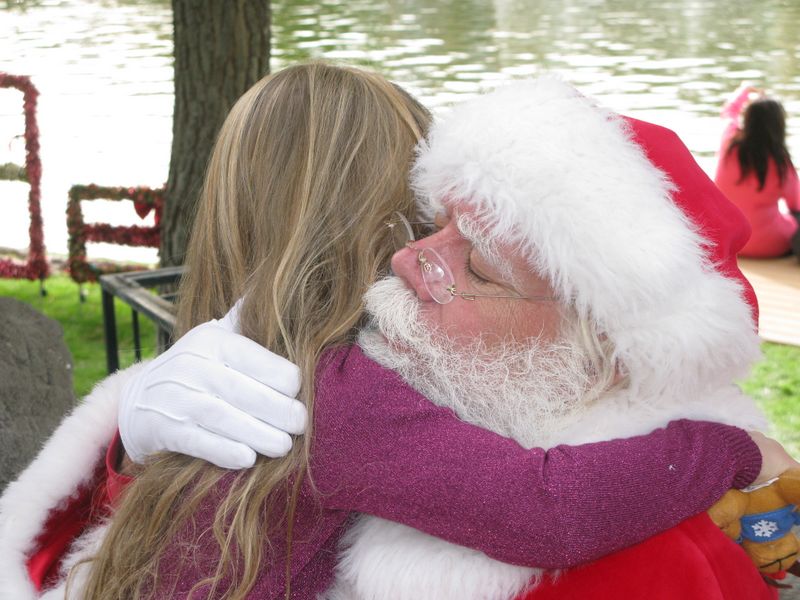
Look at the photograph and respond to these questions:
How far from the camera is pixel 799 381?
511 cm

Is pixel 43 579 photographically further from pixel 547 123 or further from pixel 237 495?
pixel 547 123

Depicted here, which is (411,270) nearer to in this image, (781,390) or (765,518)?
(765,518)

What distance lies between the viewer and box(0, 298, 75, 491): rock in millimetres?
3061

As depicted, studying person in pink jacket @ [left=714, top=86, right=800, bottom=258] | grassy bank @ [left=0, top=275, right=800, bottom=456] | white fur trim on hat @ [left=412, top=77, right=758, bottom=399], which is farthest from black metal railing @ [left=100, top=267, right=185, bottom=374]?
person in pink jacket @ [left=714, top=86, right=800, bottom=258]

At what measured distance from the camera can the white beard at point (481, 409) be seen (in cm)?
162

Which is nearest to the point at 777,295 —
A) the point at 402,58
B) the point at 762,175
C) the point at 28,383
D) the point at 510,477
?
the point at 762,175

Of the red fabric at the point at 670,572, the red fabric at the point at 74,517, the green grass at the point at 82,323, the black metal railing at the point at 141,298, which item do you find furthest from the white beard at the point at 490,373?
the green grass at the point at 82,323

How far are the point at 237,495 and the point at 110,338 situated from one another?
114 inches

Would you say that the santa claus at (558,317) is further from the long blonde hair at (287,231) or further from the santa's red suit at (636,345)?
the long blonde hair at (287,231)

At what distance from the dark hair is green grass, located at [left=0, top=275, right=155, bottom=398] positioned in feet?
14.2

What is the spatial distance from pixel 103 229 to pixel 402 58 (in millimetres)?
8739

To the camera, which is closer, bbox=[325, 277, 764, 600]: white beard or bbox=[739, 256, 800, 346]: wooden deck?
bbox=[325, 277, 764, 600]: white beard

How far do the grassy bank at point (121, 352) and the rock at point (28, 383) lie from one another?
4.83 feet

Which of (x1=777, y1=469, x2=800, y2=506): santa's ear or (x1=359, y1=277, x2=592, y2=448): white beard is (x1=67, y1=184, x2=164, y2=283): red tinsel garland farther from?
(x1=777, y1=469, x2=800, y2=506): santa's ear
